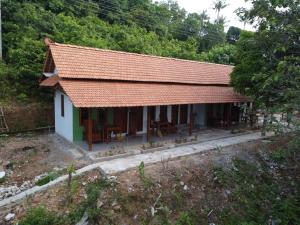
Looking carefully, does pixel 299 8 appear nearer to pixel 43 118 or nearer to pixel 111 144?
pixel 111 144

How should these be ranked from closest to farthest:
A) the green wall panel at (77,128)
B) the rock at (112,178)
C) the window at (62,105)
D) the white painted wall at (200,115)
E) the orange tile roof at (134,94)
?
the rock at (112,178) < the orange tile roof at (134,94) < the green wall panel at (77,128) < the window at (62,105) < the white painted wall at (200,115)

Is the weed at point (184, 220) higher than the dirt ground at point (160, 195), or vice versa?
the dirt ground at point (160, 195)

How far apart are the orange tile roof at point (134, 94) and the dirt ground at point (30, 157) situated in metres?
2.65

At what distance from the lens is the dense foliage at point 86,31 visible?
53.0 ft

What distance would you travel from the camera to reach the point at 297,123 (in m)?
6.52

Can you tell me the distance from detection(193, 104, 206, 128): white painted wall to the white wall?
8.58 metres

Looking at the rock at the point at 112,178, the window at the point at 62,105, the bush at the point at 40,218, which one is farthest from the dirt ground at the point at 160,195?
→ the window at the point at 62,105

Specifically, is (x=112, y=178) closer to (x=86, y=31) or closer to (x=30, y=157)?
(x=30, y=157)

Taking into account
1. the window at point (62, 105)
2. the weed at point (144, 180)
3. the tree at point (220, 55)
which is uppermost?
the tree at point (220, 55)

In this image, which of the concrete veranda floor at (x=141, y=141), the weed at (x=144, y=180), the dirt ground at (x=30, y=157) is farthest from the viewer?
the concrete veranda floor at (x=141, y=141)

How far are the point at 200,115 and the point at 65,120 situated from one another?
30.2 feet

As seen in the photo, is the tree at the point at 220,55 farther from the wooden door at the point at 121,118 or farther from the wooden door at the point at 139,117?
the wooden door at the point at 121,118

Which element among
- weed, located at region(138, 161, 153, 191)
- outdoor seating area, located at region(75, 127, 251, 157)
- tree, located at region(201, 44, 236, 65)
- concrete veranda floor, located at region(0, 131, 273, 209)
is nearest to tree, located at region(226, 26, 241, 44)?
tree, located at region(201, 44, 236, 65)

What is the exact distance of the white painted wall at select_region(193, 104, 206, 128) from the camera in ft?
58.5
